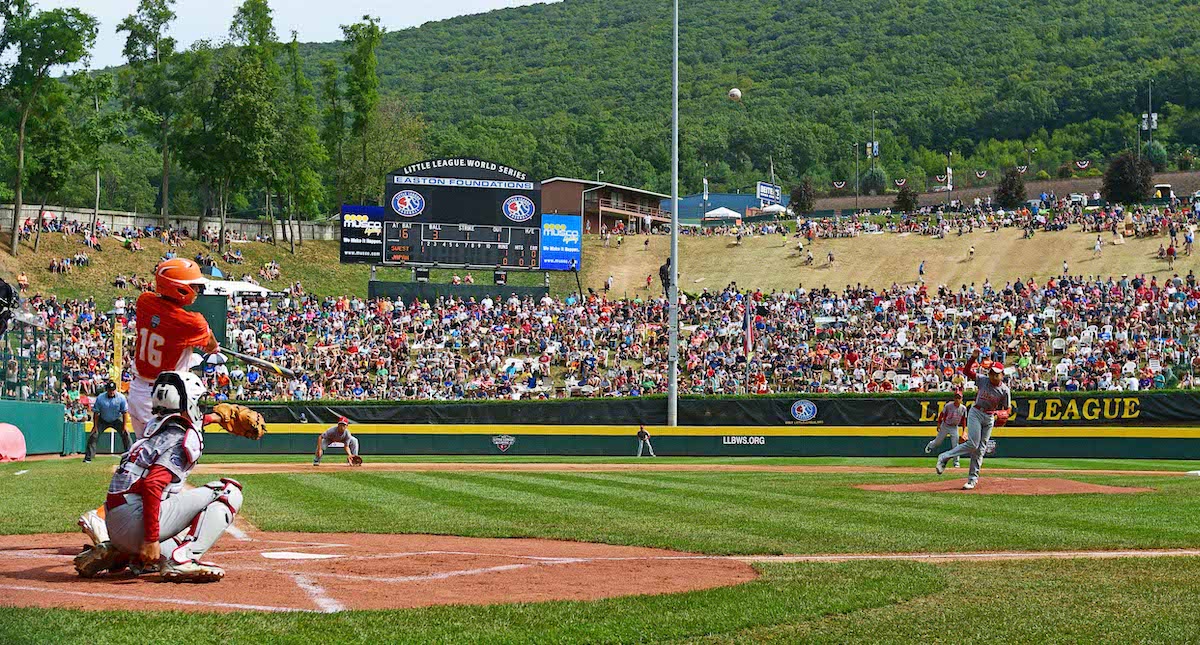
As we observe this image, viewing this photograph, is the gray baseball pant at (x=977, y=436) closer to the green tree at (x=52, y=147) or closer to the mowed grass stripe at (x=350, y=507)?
the mowed grass stripe at (x=350, y=507)

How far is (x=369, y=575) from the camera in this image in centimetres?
916

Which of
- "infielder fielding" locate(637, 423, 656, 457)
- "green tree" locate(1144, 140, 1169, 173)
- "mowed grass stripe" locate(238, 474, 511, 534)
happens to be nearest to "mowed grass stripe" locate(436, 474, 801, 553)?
"mowed grass stripe" locate(238, 474, 511, 534)

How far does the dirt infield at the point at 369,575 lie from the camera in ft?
25.8

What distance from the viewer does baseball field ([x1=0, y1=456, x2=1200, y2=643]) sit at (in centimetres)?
696

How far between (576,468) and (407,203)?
2551cm

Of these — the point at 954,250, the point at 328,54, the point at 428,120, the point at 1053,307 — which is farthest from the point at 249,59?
the point at 328,54

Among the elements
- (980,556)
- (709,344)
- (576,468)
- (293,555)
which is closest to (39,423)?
(576,468)

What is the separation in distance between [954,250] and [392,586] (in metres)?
59.0

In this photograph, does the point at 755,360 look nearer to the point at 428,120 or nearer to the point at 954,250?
the point at 954,250

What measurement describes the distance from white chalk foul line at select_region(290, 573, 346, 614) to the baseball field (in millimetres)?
43

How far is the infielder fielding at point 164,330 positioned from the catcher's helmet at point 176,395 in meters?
0.18

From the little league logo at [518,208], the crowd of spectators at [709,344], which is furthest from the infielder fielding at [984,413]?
the little league logo at [518,208]

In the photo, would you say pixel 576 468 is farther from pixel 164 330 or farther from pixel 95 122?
pixel 95 122

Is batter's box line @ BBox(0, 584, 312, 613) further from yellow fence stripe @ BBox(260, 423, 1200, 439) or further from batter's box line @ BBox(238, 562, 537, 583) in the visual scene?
yellow fence stripe @ BBox(260, 423, 1200, 439)
